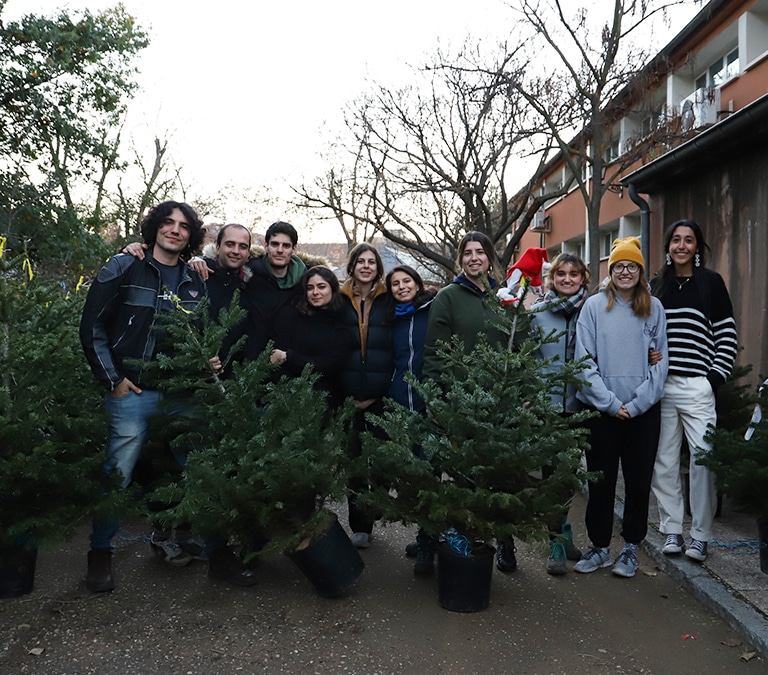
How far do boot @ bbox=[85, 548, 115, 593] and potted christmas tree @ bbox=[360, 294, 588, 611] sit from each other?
1713 mm

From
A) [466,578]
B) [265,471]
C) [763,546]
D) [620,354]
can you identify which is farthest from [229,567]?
[763,546]

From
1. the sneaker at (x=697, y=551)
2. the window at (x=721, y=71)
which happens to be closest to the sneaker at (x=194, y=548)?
the sneaker at (x=697, y=551)

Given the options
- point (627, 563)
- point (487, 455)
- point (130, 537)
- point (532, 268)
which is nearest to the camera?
point (487, 455)

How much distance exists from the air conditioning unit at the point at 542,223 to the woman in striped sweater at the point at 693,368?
1055 inches

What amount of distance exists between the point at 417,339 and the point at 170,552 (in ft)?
7.40

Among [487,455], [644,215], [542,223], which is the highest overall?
[542,223]

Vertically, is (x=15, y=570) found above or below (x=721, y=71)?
below

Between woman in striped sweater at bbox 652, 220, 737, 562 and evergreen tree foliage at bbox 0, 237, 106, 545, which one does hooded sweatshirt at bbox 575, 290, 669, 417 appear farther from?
evergreen tree foliage at bbox 0, 237, 106, 545

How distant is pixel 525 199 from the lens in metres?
22.0

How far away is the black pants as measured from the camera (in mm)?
4980

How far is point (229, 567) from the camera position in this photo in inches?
191

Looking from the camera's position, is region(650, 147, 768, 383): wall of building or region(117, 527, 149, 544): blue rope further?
region(650, 147, 768, 383): wall of building

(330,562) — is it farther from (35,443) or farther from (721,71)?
(721,71)

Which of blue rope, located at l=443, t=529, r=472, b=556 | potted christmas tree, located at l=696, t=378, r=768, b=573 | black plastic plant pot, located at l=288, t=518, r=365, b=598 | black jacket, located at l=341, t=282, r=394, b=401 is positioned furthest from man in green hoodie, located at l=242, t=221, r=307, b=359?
potted christmas tree, located at l=696, t=378, r=768, b=573
